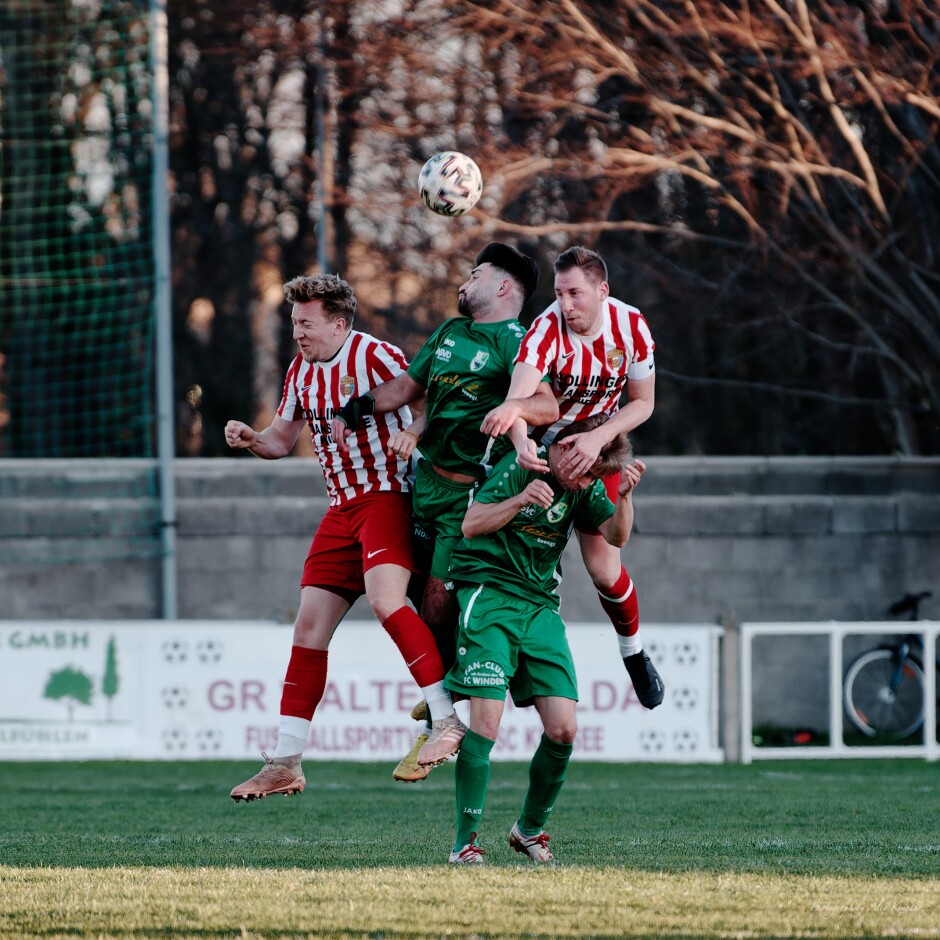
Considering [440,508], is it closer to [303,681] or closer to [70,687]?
[303,681]

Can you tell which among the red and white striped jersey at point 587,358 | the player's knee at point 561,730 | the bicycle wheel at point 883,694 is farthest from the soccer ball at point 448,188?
the bicycle wheel at point 883,694

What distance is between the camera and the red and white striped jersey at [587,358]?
610 cm

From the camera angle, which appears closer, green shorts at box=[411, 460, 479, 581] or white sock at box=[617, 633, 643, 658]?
green shorts at box=[411, 460, 479, 581]

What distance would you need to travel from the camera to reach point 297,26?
15750 millimetres

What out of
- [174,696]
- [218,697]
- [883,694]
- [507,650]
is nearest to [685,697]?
[883,694]

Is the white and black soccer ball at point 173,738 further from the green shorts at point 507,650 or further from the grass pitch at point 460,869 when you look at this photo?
the green shorts at point 507,650

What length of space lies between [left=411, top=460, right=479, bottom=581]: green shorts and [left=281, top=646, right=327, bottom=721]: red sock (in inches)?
27.1

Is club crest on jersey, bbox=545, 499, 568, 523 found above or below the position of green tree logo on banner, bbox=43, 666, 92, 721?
above

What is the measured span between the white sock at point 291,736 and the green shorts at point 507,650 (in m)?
0.93

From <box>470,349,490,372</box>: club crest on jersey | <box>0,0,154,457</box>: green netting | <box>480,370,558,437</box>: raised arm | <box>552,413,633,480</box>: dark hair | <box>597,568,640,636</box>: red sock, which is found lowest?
<box>597,568,640,636</box>: red sock

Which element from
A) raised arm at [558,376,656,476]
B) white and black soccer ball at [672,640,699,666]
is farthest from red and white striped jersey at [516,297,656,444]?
white and black soccer ball at [672,640,699,666]

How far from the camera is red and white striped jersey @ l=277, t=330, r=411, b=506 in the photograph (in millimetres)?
6719

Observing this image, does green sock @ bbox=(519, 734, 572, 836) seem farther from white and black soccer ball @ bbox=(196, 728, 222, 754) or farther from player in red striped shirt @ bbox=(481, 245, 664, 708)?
white and black soccer ball @ bbox=(196, 728, 222, 754)

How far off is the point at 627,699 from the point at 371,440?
6.31 metres
